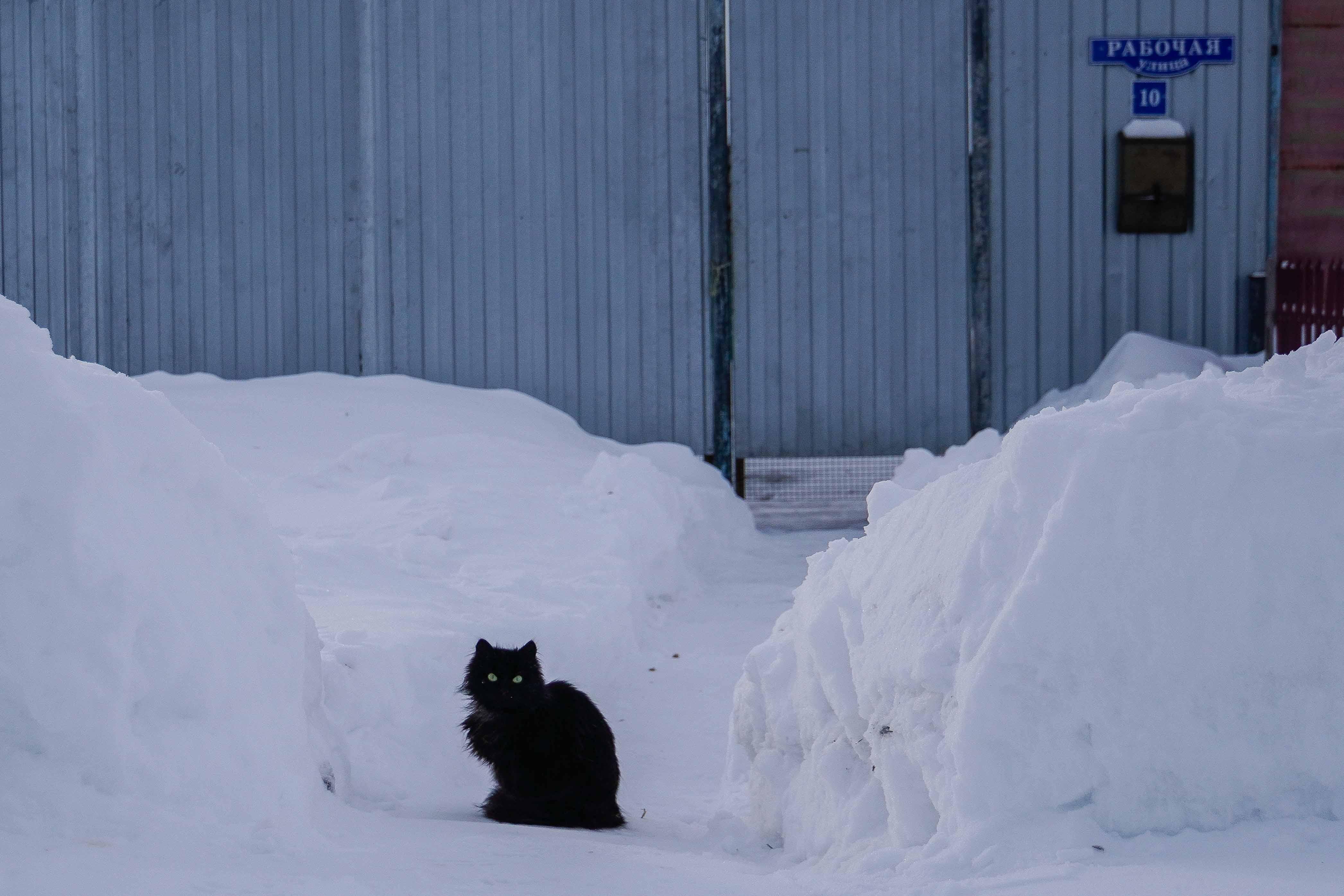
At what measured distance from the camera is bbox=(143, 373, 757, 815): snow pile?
5.11 metres

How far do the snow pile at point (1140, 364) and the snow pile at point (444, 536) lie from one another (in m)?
2.40

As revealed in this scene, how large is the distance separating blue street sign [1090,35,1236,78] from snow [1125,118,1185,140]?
0.31 m

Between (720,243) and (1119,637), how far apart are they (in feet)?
24.3

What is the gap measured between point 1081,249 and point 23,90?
761 centimetres

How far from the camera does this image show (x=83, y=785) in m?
3.16

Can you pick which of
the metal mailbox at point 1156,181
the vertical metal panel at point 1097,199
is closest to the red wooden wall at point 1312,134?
the vertical metal panel at point 1097,199

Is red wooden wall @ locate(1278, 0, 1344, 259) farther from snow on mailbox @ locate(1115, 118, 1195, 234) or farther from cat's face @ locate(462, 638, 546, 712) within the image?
cat's face @ locate(462, 638, 546, 712)

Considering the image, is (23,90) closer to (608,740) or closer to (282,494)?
(282,494)

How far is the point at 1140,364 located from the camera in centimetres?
971

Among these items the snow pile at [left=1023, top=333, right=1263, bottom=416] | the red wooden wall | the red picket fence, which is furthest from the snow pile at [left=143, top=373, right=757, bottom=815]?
the red wooden wall

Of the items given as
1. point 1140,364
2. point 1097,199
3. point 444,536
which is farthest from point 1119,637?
point 1097,199

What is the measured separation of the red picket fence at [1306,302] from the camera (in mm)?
9273

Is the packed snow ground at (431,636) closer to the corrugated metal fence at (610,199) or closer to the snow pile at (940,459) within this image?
the snow pile at (940,459)

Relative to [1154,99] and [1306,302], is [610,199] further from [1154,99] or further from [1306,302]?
[1306,302]
